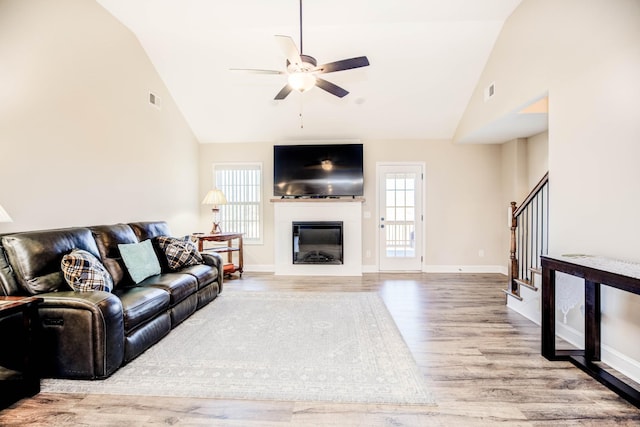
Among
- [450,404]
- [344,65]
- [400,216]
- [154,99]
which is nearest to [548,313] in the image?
[450,404]

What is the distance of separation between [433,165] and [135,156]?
5139 millimetres

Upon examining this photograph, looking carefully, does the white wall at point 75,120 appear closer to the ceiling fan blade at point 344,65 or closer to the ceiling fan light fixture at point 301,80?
the ceiling fan light fixture at point 301,80

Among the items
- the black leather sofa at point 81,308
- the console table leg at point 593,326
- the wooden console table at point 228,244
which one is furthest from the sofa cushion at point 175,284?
the console table leg at point 593,326

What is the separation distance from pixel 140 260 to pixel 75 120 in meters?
1.67

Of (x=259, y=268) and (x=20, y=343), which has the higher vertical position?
(x=20, y=343)

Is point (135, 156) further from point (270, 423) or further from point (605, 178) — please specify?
point (605, 178)

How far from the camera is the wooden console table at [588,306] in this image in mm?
1960

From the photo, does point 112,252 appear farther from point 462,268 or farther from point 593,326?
point 462,268

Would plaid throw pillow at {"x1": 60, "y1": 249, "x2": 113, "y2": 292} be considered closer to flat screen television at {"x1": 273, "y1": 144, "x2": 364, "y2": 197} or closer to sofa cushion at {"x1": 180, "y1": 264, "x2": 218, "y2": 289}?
sofa cushion at {"x1": 180, "y1": 264, "x2": 218, "y2": 289}

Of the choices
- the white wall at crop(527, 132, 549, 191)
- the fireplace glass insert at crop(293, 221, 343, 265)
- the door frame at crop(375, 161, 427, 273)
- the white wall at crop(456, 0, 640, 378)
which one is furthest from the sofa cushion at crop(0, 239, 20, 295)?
the white wall at crop(527, 132, 549, 191)

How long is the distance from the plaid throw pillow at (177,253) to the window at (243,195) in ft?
7.33

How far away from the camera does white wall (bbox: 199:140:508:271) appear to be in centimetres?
566

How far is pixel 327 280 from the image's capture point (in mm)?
5137

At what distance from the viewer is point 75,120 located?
312 centimetres
